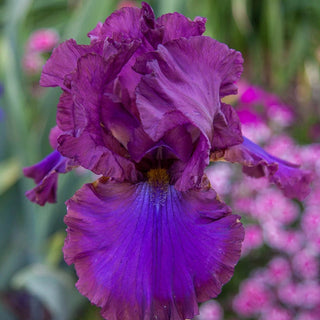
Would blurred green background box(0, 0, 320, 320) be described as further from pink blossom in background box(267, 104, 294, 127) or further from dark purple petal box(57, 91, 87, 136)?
dark purple petal box(57, 91, 87, 136)

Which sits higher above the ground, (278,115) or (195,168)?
(195,168)

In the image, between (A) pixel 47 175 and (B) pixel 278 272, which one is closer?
(A) pixel 47 175

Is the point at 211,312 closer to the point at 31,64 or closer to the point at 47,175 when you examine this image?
the point at 47,175

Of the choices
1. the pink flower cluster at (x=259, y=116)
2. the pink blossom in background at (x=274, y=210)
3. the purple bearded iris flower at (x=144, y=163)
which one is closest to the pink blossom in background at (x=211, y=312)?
the pink blossom in background at (x=274, y=210)

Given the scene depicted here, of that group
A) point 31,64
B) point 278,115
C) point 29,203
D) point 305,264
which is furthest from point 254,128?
point 31,64

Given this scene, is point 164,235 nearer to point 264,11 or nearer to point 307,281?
point 307,281

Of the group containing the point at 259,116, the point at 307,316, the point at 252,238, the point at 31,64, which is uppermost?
the point at 31,64
